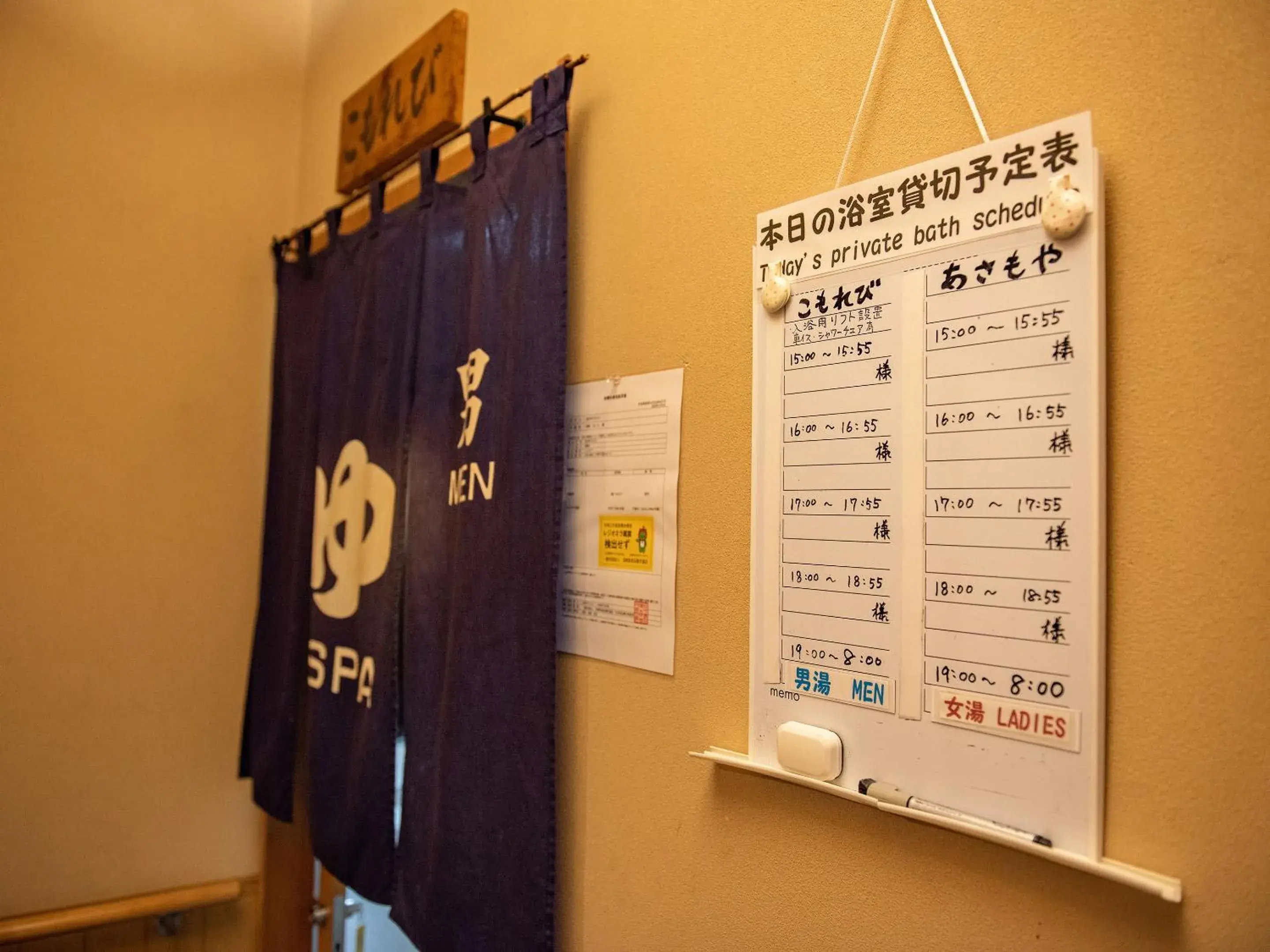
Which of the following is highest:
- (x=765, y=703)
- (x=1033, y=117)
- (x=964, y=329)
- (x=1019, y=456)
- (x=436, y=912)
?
(x=1033, y=117)

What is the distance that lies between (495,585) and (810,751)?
20.1 inches

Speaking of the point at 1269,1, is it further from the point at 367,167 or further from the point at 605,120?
the point at 367,167

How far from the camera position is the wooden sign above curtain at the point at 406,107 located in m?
1.42

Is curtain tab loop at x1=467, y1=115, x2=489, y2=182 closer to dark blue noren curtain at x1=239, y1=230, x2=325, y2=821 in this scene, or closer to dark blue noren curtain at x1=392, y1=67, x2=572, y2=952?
dark blue noren curtain at x1=392, y1=67, x2=572, y2=952

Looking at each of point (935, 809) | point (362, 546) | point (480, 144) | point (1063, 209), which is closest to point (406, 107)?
point (480, 144)

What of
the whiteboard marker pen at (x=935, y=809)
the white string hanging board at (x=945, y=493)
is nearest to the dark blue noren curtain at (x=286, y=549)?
the white string hanging board at (x=945, y=493)

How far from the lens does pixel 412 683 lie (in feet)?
4.20

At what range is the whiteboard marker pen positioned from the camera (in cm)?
63

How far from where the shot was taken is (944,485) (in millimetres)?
700

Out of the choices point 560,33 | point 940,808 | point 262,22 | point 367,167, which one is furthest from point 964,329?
point 262,22

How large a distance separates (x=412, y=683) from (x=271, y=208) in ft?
4.37

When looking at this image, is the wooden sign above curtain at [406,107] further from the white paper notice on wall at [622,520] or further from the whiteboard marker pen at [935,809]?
the whiteboard marker pen at [935,809]

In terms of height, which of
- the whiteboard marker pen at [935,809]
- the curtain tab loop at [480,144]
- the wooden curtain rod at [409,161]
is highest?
the wooden curtain rod at [409,161]

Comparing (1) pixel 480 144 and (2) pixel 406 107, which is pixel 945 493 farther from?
(2) pixel 406 107
